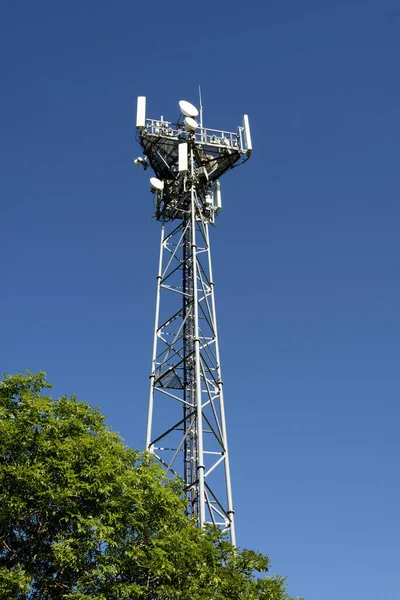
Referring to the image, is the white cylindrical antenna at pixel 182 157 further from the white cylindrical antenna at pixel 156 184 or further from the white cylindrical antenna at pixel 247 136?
the white cylindrical antenna at pixel 247 136

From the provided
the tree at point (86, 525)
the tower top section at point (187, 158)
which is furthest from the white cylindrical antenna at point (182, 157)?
the tree at point (86, 525)

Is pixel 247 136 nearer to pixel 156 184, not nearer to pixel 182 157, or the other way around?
pixel 182 157

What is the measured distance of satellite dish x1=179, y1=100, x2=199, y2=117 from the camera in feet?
90.3

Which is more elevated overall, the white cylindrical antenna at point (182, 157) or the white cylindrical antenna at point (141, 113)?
the white cylindrical antenna at point (141, 113)

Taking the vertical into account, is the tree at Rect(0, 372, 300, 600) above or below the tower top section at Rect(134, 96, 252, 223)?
below

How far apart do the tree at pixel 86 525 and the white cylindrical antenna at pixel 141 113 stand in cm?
1426

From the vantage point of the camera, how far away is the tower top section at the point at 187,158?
2742 cm

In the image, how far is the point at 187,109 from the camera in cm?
2759

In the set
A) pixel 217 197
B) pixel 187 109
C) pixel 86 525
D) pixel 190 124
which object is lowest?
pixel 86 525

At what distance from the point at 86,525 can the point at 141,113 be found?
60.2ft

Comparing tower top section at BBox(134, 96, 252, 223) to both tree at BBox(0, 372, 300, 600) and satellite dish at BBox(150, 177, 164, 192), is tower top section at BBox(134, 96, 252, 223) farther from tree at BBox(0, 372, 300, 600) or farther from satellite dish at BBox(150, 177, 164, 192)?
tree at BBox(0, 372, 300, 600)

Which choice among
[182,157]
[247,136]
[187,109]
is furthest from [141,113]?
[247,136]

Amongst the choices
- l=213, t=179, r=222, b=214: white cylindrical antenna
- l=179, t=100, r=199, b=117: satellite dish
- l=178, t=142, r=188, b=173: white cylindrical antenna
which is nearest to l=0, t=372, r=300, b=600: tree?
l=178, t=142, r=188, b=173: white cylindrical antenna

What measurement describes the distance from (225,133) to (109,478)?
18128 millimetres
